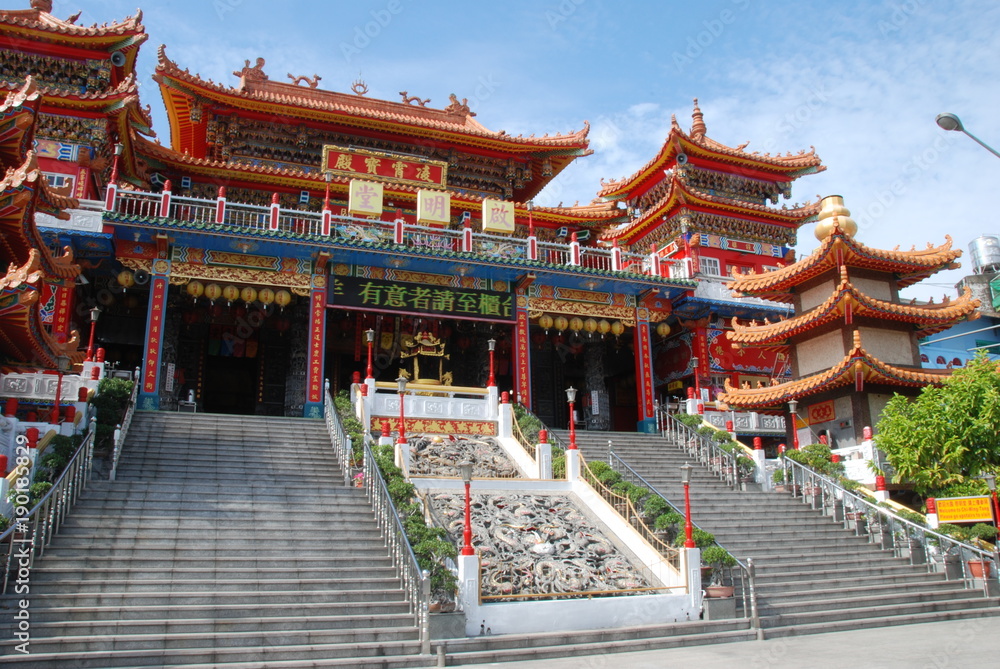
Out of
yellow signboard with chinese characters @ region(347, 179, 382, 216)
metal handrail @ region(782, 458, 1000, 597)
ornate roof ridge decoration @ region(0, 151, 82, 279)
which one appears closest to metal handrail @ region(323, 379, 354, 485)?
yellow signboard with chinese characters @ region(347, 179, 382, 216)

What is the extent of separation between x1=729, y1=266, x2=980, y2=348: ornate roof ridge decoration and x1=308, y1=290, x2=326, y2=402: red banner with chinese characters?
10993mm

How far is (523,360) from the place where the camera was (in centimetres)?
2295

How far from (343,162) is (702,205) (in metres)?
12.1

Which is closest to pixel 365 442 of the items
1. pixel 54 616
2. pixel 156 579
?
pixel 156 579

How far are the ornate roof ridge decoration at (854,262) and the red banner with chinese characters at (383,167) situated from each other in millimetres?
10391

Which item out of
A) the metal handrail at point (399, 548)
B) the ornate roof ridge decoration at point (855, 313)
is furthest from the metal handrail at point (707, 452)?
the metal handrail at point (399, 548)

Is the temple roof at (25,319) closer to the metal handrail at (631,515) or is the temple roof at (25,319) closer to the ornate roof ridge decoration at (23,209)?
the ornate roof ridge decoration at (23,209)

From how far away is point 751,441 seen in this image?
76.4ft

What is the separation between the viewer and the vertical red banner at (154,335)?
766 inches

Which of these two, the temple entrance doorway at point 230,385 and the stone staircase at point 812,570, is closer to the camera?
the stone staircase at point 812,570

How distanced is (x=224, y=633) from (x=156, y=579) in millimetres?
1699

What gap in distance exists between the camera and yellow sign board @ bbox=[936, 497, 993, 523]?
1393 cm

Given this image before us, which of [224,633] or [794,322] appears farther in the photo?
[794,322]

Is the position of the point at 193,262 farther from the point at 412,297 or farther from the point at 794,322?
the point at 794,322
